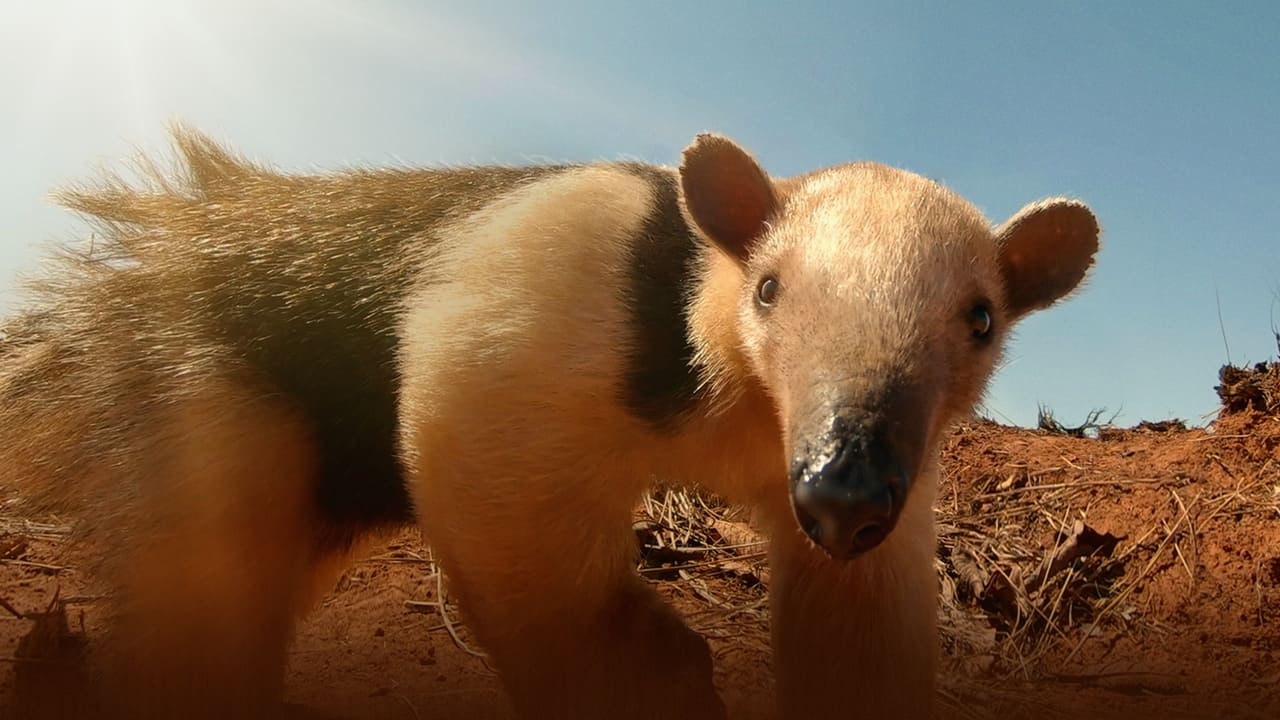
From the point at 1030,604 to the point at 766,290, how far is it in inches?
143

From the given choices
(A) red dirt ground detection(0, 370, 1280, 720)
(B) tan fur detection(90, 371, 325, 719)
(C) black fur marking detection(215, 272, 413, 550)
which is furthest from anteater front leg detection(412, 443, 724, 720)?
(A) red dirt ground detection(0, 370, 1280, 720)

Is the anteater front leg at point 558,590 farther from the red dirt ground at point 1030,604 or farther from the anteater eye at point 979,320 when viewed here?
the anteater eye at point 979,320

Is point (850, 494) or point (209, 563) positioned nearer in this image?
point (850, 494)

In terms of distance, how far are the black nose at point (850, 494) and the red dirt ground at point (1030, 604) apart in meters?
2.62

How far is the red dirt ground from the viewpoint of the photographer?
4867 millimetres

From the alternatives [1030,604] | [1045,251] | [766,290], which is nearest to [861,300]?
[766,290]

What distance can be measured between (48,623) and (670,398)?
3.34m

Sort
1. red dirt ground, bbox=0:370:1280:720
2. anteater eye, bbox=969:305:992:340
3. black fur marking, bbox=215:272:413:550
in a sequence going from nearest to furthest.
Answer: anteater eye, bbox=969:305:992:340 → black fur marking, bbox=215:272:413:550 → red dirt ground, bbox=0:370:1280:720

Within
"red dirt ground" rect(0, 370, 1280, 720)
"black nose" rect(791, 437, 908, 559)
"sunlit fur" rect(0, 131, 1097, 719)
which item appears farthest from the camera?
"red dirt ground" rect(0, 370, 1280, 720)

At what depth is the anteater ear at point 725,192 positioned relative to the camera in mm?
3330

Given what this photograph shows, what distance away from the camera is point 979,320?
303 cm

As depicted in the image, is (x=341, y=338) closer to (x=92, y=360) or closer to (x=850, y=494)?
(x=92, y=360)

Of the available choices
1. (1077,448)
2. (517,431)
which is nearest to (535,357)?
(517,431)

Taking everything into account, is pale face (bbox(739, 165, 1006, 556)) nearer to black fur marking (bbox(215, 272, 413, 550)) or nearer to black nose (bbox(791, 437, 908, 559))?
black nose (bbox(791, 437, 908, 559))
